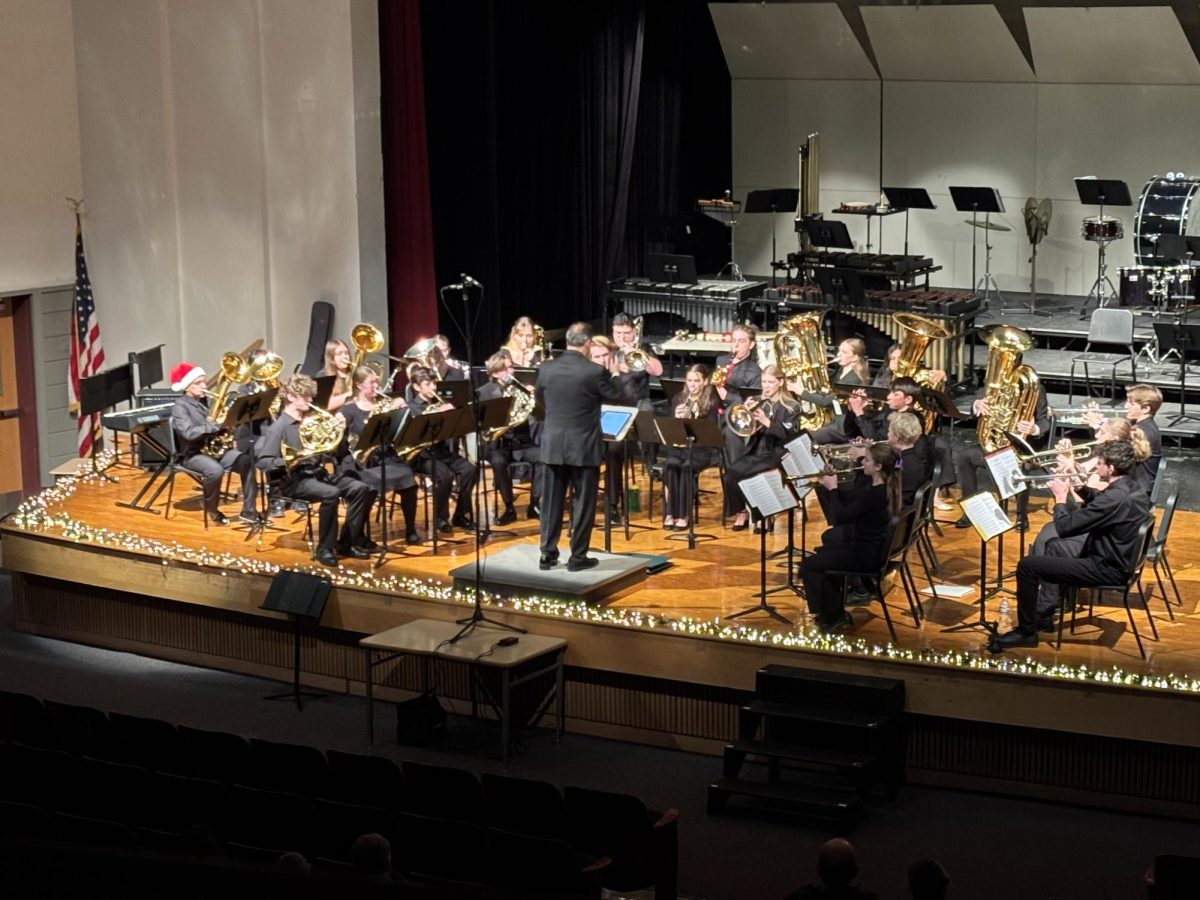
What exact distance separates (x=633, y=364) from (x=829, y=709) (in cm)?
373

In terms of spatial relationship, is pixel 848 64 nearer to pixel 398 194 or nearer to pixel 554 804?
pixel 398 194

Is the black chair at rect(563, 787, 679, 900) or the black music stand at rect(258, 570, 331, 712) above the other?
the black music stand at rect(258, 570, 331, 712)

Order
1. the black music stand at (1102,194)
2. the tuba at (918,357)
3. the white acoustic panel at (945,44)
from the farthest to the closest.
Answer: the white acoustic panel at (945,44)
the black music stand at (1102,194)
the tuba at (918,357)

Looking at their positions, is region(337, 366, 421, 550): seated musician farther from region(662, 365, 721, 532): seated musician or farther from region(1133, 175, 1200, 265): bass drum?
region(1133, 175, 1200, 265): bass drum

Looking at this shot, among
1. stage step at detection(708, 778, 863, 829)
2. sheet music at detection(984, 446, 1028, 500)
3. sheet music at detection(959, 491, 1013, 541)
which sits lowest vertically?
stage step at detection(708, 778, 863, 829)

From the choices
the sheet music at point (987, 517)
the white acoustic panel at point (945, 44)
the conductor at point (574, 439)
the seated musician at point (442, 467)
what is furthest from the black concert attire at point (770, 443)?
the white acoustic panel at point (945, 44)

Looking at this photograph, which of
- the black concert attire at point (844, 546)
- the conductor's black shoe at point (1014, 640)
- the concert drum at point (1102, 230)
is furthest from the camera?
the concert drum at point (1102, 230)

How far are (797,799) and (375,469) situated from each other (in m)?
3.61

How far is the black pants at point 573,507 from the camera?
8.89 metres

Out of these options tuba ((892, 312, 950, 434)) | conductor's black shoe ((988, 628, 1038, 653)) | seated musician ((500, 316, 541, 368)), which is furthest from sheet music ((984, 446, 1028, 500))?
seated musician ((500, 316, 541, 368))

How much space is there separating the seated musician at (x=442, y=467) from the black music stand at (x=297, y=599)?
3.72ft

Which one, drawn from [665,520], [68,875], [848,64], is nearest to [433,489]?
[665,520]

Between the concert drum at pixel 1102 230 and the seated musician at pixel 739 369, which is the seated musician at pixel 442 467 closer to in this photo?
the seated musician at pixel 739 369

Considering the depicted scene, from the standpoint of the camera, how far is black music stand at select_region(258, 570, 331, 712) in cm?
872
